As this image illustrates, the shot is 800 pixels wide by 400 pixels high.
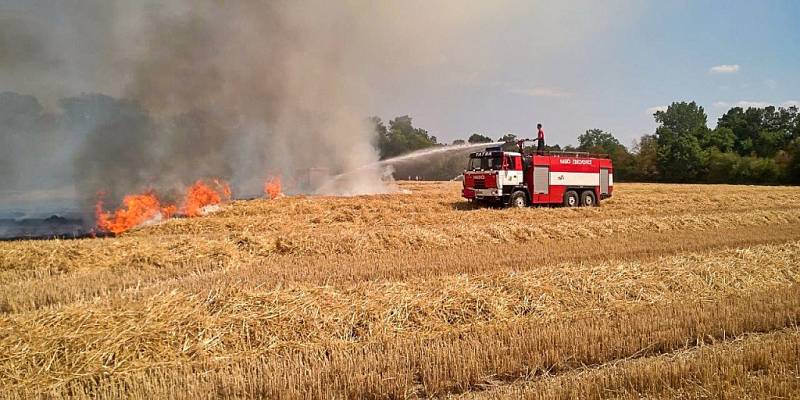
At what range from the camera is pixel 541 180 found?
20.4 metres

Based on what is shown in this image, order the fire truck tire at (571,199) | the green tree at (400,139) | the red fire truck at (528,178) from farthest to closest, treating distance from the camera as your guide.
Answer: the green tree at (400,139) < the fire truck tire at (571,199) < the red fire truck at (528,178)

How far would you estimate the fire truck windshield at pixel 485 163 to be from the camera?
64.5 ft

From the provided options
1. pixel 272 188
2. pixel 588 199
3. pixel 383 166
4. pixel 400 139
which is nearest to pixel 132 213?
pixel 272 188

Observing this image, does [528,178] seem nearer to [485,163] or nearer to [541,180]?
[541,180]

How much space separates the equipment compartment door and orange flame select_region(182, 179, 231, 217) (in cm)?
1307

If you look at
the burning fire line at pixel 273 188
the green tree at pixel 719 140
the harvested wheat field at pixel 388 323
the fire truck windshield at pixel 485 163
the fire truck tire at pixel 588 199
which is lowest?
the harvested wheat field at pixel 388 323

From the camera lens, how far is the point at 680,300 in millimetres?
6680

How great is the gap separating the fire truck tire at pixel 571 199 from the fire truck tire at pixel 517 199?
2.39 metres

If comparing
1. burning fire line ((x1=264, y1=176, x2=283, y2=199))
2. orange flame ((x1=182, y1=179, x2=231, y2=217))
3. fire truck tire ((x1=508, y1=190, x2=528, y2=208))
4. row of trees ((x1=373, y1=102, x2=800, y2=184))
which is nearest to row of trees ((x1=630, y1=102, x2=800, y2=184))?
row of trees ((x1=373, y1=102, x2=800, y2=184))

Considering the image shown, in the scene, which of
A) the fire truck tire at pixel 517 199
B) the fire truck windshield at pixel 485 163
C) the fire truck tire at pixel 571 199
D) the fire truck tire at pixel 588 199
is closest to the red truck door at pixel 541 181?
the fire truck tire at pixel 517 199

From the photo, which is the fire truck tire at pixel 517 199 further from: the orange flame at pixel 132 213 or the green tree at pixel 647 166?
the green tree at pixel 647 166

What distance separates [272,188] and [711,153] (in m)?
54.7

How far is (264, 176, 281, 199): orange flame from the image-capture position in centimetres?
2395

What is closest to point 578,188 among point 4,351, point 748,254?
point 748,254
